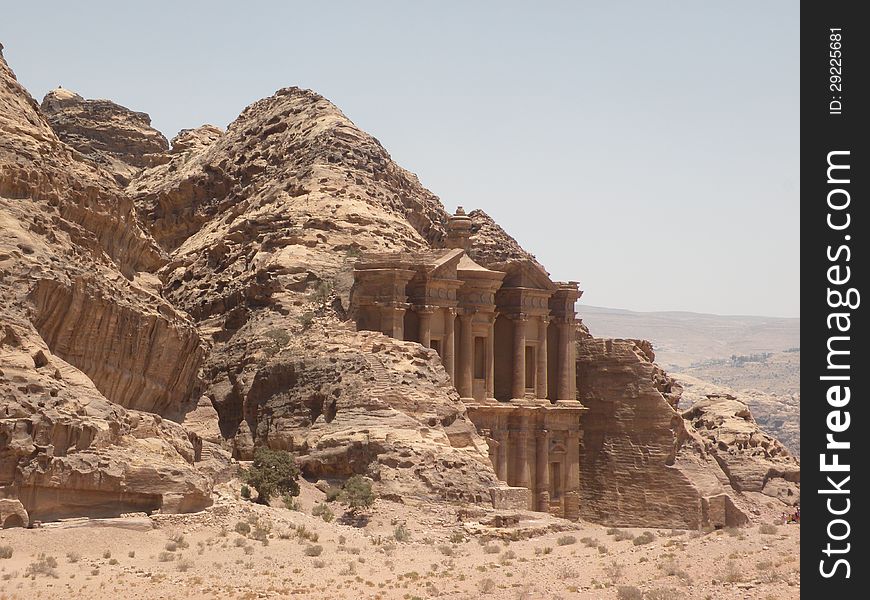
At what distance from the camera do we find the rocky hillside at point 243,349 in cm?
3741

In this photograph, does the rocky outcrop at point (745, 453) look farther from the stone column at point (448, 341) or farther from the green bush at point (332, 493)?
the green bush at point (332, 493)

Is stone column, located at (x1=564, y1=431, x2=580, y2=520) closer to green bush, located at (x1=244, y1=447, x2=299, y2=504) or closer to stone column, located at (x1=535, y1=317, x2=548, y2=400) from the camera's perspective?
stone column, located at (x1=535, y1=317, x2=548, y2=400)

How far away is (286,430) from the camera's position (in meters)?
54.3

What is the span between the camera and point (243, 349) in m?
60.5

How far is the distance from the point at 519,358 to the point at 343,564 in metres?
31.0

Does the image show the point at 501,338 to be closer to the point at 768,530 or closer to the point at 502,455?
the point at 502,455

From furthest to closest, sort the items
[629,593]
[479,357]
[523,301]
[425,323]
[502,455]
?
[523,301], [479,357], [502,455], [425,323], [629,593]

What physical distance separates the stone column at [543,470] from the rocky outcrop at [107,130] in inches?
1438

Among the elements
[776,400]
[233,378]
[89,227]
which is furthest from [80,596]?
[776,400]

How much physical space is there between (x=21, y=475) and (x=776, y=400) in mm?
131448

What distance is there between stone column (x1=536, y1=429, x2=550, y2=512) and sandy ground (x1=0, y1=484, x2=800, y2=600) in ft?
79.0

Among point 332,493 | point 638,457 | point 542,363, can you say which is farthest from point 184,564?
point 638,457

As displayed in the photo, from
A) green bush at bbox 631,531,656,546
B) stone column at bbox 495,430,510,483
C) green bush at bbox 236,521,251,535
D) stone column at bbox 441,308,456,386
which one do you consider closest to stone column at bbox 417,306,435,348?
stone column at bbox 441,308,456,386

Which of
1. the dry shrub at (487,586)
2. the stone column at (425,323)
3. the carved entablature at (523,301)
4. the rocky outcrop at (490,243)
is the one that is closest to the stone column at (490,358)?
the carved entablature at (523,301)
